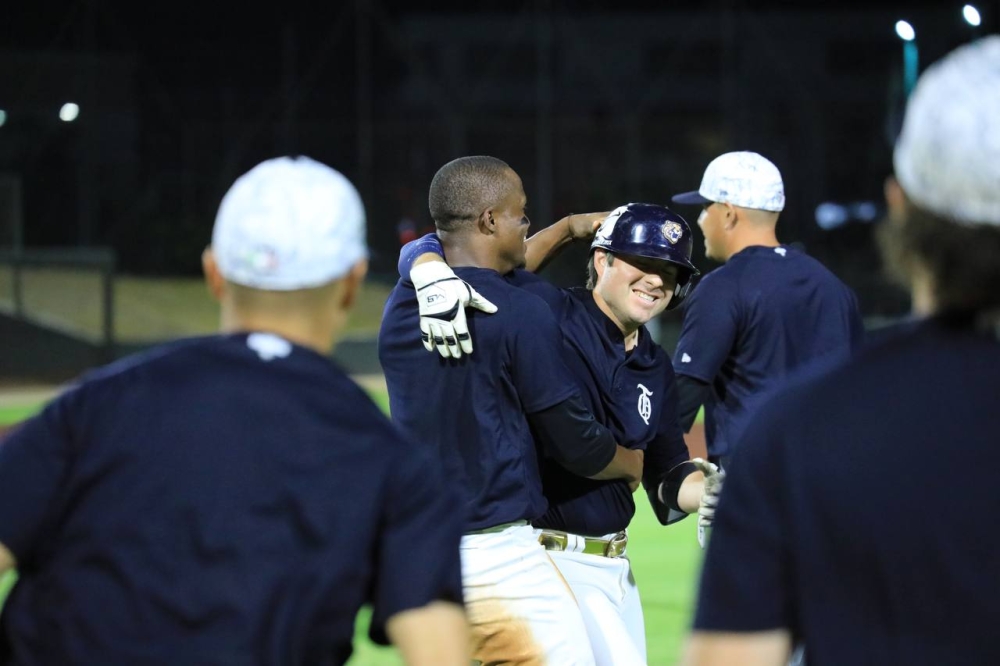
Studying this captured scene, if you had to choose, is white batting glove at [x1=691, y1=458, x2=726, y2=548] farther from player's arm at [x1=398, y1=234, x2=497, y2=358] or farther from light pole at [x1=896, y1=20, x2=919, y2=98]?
light pole at [x1=896, y1=20, x2=919, y2=98]

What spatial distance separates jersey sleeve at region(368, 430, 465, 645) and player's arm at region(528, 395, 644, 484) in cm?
202

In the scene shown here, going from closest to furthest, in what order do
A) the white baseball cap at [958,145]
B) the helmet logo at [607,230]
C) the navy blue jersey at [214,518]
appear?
the white baseball cap at [958,145] → the navy blue jersey at [214,518] → the helmet logo at [607,230]

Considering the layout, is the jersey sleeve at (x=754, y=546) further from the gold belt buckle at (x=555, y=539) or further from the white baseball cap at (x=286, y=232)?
the gold belt buckle at (x=555, y=539)

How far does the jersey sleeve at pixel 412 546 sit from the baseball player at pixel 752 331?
340 cm

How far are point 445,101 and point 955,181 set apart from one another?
26.2 meters

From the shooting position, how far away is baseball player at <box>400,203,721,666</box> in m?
4.58

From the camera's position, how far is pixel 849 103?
2844 cm

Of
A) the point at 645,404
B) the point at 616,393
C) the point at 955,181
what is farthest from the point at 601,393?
the point at 955,181

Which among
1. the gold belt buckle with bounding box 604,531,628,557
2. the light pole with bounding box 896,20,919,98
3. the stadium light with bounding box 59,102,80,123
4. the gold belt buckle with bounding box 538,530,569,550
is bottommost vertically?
the gold belt buckle with bounding box 604,531,628,557

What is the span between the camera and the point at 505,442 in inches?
165

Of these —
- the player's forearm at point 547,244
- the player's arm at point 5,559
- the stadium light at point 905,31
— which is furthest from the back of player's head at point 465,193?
the stadium light at point 905,31

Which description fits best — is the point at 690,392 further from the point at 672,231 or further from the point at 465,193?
the point at 465,193

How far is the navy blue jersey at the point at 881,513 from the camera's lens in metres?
1.72

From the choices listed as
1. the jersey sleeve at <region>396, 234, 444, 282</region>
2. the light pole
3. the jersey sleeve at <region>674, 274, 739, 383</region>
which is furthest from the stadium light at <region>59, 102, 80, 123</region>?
the jersey sleeve at <region>396, 234, 444, 282</region>
